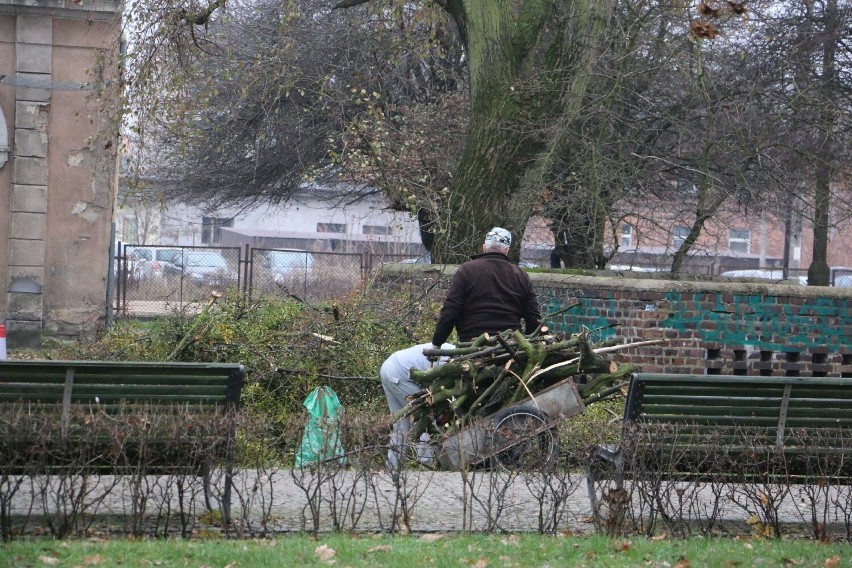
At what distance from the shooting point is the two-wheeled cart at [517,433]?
255 inches

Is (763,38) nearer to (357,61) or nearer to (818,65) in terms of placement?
(818,65)

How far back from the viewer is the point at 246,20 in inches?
936

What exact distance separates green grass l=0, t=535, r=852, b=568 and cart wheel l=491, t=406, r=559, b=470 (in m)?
0.51

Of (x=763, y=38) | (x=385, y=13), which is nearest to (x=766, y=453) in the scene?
(x=763, y=38)

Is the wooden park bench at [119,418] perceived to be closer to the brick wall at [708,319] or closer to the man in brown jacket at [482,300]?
the man in brown jacket at [482,300]

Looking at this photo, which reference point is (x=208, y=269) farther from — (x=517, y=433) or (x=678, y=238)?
(x=517, y=433)

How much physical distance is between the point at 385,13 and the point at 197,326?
13.0m

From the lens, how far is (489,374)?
7.61 metres

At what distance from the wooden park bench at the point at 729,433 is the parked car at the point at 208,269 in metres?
16.7

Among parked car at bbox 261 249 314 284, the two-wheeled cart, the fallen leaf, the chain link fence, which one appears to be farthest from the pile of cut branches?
parked car at bbox 261 249 314 284

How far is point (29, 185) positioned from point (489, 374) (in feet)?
33.2

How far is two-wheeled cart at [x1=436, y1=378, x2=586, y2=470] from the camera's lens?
6.47 m

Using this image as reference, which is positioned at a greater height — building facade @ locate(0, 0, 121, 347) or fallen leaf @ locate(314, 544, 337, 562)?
building facade @ locate(0, 0, 121, 347)

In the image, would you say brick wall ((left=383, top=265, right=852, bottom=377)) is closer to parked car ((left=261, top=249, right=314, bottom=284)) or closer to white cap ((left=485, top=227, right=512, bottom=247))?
white cap ((left=485, top=227, right=512, bottom=247))
